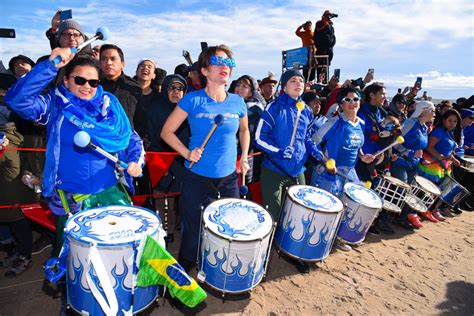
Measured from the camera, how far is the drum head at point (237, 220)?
2.66m

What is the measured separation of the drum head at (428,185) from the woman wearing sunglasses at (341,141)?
216cm

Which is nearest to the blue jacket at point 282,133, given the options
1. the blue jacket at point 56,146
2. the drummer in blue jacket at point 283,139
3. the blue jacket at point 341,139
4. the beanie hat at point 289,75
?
the drummer in blue jacket at point 283,139

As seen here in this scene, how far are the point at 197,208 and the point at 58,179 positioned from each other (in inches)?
49.2

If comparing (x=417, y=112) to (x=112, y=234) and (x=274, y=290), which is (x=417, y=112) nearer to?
(x=274, y=290)

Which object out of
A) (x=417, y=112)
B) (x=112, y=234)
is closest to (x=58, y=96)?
(x=112, y=234)

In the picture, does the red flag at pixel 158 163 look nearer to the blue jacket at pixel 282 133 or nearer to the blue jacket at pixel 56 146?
the blue jacket at pixel 282 133

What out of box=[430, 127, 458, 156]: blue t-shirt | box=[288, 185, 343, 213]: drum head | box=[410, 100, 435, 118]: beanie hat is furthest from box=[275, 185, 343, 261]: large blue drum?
box=[430, 127, 458, 156]: blue t-shirt

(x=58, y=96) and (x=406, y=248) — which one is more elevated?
(x=58, y=96)

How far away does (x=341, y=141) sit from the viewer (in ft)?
14.1

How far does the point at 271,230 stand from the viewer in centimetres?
279

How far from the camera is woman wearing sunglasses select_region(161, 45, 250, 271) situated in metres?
2.79

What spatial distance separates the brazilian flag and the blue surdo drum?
60cm

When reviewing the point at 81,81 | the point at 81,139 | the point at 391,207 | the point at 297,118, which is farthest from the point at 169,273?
the point at 391,207

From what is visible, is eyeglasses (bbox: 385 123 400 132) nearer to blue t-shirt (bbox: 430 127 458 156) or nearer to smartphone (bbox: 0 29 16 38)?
blue t-shirt (bbox: 430 127 458 156)
